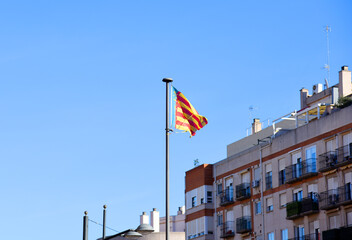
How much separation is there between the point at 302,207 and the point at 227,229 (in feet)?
40.1

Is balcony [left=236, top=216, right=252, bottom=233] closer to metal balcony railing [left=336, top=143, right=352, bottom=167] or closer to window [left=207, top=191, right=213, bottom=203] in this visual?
window [left=207, top=191, right=213, bottom=203]

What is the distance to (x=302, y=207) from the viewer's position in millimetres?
64625

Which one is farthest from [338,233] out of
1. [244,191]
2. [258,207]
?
[244,191]

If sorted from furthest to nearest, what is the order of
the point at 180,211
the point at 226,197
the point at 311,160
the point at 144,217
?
the point at 180,211 < the point at 144,217 < the point at 226,197 < the point at 311,160

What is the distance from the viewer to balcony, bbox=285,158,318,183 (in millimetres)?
64188

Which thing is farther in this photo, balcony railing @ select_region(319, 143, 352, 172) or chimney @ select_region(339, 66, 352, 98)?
chimney @ select_region(339, 66, 352, 98)

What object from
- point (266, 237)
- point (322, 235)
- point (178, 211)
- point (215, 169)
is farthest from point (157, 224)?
point (322, 235)

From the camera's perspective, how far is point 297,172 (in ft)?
216

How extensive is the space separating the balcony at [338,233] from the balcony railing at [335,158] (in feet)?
15.6

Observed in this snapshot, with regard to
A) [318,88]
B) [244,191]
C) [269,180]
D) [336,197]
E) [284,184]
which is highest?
[318,88]

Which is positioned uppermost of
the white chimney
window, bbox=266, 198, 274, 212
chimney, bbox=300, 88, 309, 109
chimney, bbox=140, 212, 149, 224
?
chimney, bbox=300, 88, 309, 109

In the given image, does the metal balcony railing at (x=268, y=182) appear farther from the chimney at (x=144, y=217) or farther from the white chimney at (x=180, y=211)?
the white chimney at (x=180, y=211)

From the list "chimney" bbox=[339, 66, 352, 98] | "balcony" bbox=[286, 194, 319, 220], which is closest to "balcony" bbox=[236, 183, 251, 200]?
Answer: "balcony" bbox=[286, 194, 319, 220]

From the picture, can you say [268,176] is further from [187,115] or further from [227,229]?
[187,115]
